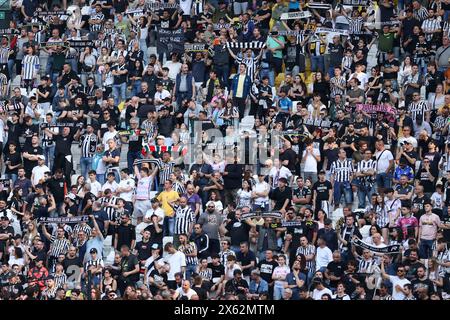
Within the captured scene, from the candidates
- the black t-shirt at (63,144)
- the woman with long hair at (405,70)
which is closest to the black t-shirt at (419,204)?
the woman with long hair at (405,70)

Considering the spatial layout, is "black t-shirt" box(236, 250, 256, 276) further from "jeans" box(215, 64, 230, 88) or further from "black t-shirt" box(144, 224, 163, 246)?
"jeans" box(215, 64, 230, 88)

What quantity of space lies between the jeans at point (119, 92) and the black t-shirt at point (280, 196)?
489 centimetres

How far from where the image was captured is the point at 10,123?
124 feet

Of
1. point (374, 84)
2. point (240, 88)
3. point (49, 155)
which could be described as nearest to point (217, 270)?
point (240, 88)

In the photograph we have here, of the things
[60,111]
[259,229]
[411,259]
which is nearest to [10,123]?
[60,111]

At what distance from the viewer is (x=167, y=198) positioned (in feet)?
115

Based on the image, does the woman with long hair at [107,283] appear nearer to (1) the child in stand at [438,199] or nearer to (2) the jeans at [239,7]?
(1) the child in stand at [438,199]

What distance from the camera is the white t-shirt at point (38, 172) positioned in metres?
36.4

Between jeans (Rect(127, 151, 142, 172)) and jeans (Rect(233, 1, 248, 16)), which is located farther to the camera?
jeans (Rect(233, 1, 248, 16))

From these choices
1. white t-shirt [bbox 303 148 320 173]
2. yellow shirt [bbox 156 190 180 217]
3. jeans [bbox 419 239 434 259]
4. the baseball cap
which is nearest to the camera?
jeans [bbox 419 239 434 259]

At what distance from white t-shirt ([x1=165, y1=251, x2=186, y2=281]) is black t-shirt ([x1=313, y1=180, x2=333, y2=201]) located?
2840 millimetres

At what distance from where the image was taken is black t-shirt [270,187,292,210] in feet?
114

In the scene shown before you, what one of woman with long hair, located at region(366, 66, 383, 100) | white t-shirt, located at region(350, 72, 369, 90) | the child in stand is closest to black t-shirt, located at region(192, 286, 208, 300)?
the child in stand

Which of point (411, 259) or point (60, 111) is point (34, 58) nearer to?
point (60, 111)
